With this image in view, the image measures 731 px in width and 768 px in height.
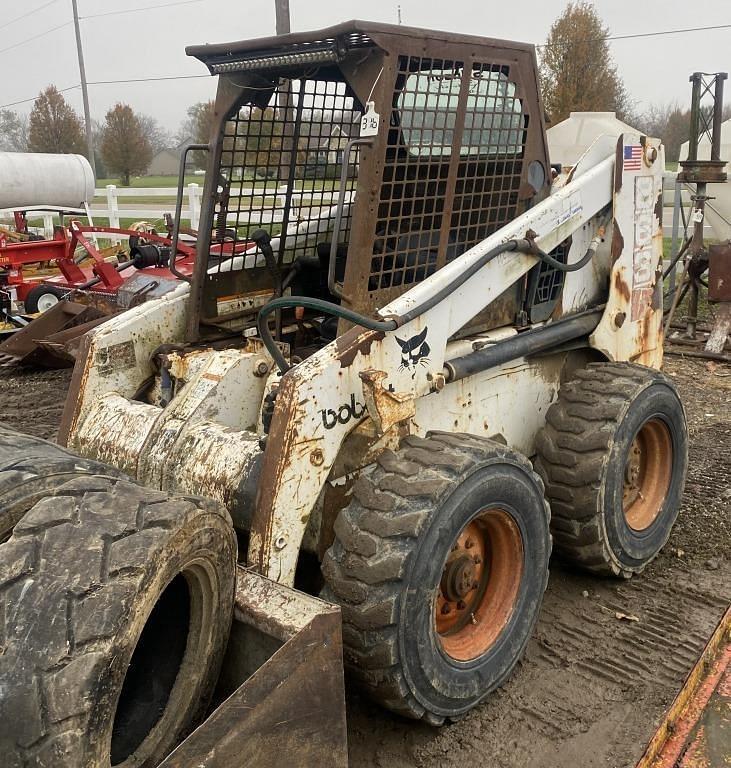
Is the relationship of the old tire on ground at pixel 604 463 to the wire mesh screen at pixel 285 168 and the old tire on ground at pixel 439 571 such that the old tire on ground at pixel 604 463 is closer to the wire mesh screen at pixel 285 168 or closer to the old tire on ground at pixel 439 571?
the old tire on ground at pixel 439 571

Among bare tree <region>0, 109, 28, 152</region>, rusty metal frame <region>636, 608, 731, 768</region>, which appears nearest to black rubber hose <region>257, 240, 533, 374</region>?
rusty metal frame <region>636, 608, 731, 768</region>

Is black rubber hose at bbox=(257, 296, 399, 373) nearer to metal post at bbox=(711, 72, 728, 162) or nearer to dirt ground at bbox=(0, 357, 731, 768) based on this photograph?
dirt ground at bbox=(0, 357, 731, 768)

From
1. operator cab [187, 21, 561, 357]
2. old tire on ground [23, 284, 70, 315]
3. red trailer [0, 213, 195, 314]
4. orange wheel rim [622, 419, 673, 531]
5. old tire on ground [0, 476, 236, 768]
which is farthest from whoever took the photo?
old tire on ground [23, 284, 70, 315]

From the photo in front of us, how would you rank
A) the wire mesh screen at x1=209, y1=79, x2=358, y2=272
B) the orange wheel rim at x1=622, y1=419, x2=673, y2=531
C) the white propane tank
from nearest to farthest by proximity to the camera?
the wire mesh screen at x1=209, y1=79, x2=358, y2=272, the orange wheel rim at x1=622, y1=419, x2=673, y2=531, the white propane tank

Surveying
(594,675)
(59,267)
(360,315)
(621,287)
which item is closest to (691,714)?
(594,675)

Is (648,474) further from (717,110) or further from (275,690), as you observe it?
(717,110)

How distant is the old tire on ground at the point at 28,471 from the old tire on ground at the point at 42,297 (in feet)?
24.2

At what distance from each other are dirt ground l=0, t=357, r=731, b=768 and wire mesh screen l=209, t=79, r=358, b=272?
2054 mm

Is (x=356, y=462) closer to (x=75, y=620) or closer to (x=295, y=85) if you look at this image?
(x=75, y=620)

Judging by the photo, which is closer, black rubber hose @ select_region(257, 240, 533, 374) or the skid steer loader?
the skid steer loader

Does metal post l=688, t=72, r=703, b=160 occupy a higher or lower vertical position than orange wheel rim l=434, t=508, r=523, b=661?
higher

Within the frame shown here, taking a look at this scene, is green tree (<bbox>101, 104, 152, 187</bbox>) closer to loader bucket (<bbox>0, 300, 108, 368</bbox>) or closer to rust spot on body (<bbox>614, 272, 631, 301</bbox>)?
loader bucket (<bbox>0, 300, 108, 368</bbox>)

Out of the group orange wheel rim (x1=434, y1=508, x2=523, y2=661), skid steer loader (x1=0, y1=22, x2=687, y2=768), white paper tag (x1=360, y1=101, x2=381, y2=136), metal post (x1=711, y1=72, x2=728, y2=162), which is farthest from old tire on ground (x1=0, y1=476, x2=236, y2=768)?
metal post (x1=711, y1=72, x2=728, y2=162)

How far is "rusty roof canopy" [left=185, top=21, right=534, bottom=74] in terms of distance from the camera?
291 cm
